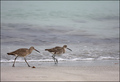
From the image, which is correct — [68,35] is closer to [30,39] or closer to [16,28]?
[30,39]

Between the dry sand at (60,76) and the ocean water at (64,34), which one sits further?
the ocean water at (64,34)

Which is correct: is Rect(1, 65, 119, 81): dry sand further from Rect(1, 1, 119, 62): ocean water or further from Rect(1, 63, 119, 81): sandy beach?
Rect(1, 1, 119, 62): ocean water

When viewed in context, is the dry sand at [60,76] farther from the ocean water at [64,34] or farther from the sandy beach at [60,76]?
the ocean water at [64,34]

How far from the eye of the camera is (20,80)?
392 centimetres

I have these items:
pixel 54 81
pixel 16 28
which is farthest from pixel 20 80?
pixel 16 28

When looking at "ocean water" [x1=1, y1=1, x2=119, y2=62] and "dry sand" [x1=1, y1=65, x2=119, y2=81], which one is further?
"ocean water" [x1=1, y1=1, x2=119, y2=62]

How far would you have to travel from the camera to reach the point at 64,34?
11.7m

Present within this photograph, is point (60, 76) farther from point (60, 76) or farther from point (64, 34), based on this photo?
point (64, 34)

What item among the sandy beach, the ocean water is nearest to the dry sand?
the sandy beach

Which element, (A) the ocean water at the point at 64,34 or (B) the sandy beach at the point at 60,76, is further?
(A) the ocean water at the point at 64,34

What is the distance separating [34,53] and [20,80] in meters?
3.30

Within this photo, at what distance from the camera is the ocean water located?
7.24 metres

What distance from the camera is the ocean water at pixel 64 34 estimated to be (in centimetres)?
724

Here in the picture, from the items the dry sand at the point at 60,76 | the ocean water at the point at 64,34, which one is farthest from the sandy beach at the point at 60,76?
the ocean water at the point at 64,34
